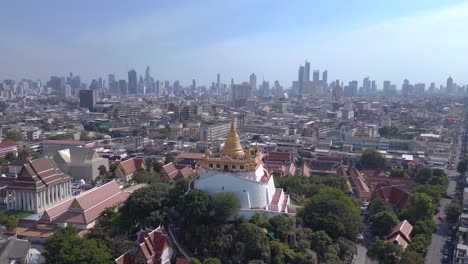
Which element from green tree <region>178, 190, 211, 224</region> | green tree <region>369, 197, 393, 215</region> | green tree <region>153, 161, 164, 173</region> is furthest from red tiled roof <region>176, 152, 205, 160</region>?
green tree <region>178, 190, 211, 224</region>

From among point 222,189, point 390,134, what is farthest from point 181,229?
point 390,134

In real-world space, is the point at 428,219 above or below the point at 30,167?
below

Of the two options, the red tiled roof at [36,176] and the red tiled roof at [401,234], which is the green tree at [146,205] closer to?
the red tiled roof at [36,176]

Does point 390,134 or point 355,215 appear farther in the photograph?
point 390,134

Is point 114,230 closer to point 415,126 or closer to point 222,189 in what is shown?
point 222,189

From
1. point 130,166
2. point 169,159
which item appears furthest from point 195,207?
point 169,159

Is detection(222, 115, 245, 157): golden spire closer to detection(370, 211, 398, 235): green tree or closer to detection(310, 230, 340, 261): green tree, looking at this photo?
detection(310, 230, 340, 261): green tree

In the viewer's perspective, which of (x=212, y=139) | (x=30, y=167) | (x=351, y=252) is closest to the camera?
(x=351, y=252)
